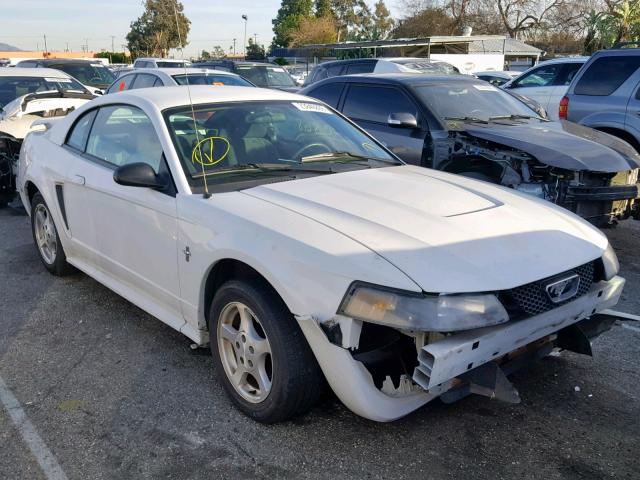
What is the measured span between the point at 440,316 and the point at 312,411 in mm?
1082

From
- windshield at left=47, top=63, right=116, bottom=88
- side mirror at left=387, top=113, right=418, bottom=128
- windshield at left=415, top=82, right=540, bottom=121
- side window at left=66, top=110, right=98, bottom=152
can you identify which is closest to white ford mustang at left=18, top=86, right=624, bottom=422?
side window at left=66, top=110, right=98, bottom=152

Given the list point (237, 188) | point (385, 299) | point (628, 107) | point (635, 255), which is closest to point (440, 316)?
point (385, 299)

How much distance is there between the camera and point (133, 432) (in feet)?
10.1

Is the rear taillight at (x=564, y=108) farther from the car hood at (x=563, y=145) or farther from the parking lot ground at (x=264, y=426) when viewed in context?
the parking lot ground at (x=264, y=426)

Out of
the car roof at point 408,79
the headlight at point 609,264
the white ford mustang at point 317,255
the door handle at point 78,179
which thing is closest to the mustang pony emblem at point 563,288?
the white ford mustang at point 317,255

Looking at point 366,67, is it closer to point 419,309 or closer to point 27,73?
point 27,73

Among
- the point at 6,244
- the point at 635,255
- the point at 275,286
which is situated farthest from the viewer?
the point at 6,244

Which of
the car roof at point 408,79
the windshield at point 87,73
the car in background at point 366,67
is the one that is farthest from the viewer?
→ the windshield at point 87,73

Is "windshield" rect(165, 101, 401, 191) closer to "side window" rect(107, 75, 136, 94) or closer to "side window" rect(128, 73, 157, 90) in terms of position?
"side window" rect(128, 73, 157, 90)

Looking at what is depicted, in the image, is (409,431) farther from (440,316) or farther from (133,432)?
(133,432)

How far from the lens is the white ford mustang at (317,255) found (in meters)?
2.60

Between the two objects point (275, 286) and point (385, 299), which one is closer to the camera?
point (385, 299)

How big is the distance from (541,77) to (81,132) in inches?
392

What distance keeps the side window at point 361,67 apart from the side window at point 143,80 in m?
4.20
